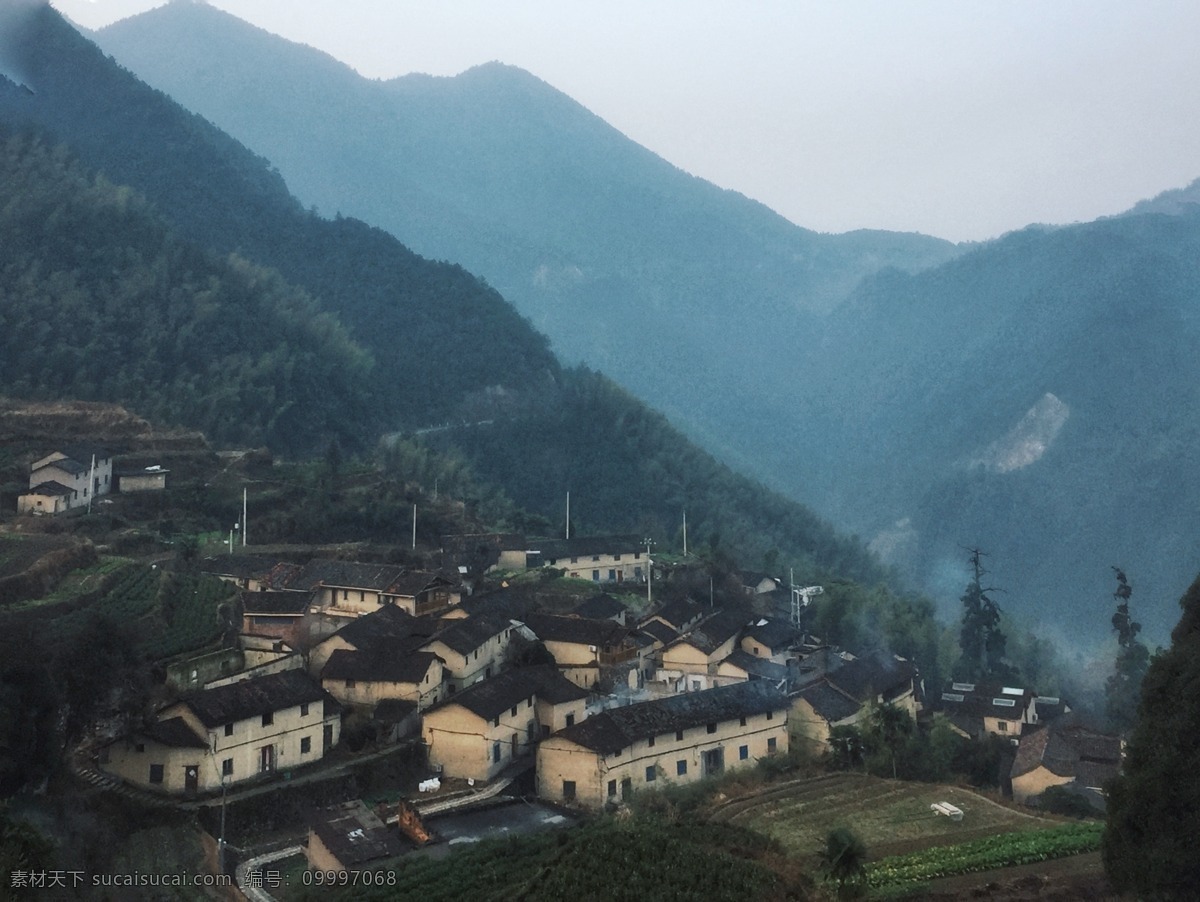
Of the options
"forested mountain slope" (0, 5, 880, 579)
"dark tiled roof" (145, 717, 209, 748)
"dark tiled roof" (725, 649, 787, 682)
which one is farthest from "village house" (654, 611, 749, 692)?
"forested mountain slope" (0, 5, 880, 579)

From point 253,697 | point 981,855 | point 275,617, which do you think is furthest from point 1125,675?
point 253,697

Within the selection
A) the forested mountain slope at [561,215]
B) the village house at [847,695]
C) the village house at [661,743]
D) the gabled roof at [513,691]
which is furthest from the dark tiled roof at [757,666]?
the forested mountain slope at [561,215]

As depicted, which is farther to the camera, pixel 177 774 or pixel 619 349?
pixel 619 349

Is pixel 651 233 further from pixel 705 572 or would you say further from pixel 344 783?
pixel 344 783

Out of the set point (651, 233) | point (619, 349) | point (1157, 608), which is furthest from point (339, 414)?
point (651, 233)

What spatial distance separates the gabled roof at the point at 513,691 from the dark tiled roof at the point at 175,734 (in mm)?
4478

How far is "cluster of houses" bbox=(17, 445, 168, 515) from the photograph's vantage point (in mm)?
28922

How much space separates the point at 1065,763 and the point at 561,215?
126 metres

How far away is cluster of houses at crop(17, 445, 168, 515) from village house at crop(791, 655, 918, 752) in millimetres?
20131

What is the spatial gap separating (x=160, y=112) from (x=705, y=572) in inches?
1914

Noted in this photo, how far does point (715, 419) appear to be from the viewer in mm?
101062

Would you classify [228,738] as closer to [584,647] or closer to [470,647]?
[470,647]

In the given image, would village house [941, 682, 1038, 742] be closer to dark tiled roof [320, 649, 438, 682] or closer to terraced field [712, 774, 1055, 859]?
terraced field [712, 774, 1055, 859]

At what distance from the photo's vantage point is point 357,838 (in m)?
15.1
